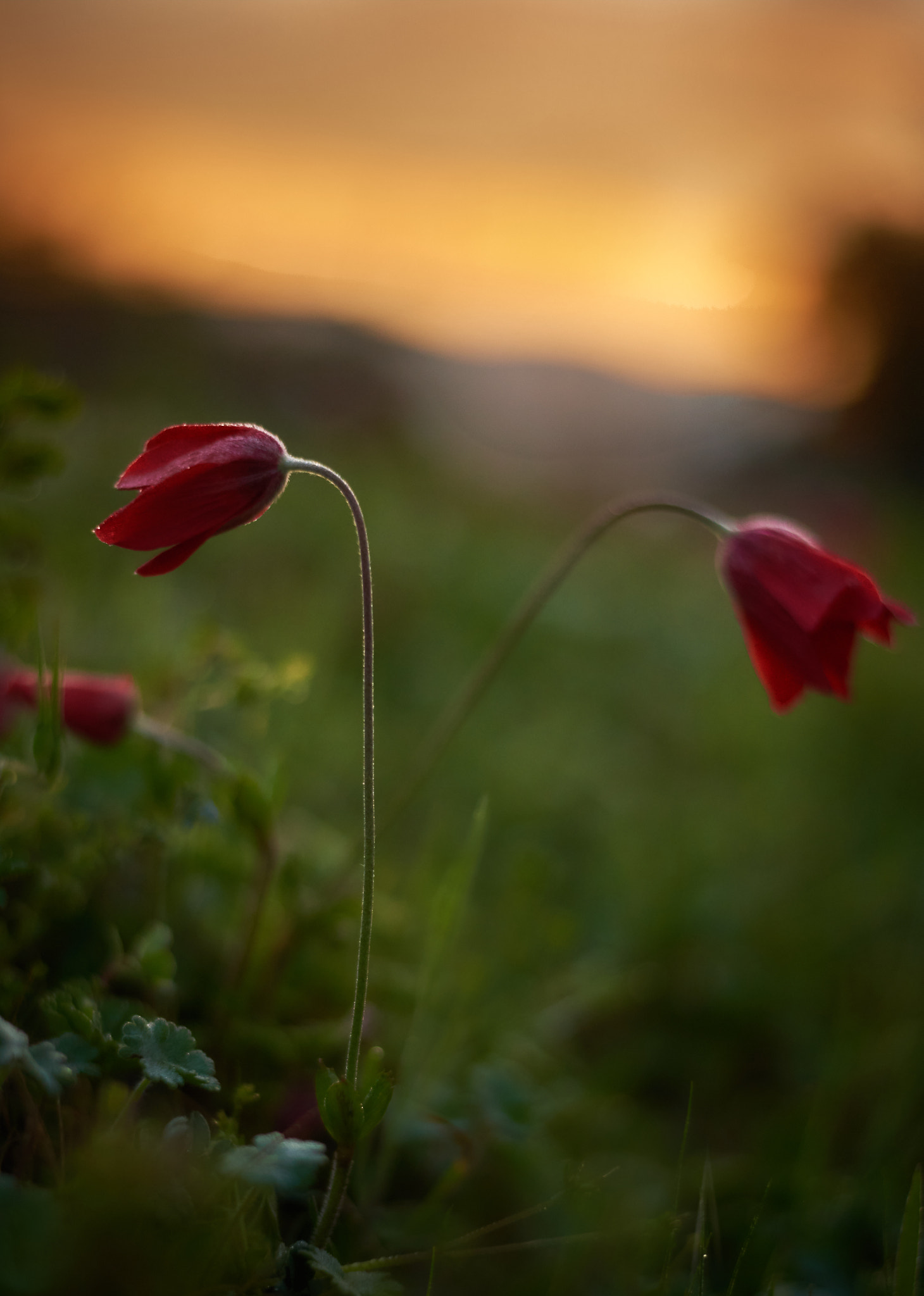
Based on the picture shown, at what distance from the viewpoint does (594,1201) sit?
3.06ft

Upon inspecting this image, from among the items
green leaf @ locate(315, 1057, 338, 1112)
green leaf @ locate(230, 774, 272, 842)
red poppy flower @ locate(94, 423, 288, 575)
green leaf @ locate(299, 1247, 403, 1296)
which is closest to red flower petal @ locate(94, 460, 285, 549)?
red poppy flower @ locate(94, 423, 288, 575)

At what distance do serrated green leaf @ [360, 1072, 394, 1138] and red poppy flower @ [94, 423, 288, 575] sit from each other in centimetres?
38

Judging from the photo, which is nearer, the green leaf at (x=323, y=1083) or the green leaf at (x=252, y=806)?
the green leaf at (x=323, y=1083)

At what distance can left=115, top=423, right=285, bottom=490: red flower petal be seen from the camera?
692 millimetres

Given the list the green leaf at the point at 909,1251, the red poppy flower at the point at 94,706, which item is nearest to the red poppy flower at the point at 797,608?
the green leaf at the point at 909,1251

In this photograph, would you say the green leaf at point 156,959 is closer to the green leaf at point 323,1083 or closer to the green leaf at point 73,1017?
the green leaf at point 73,1017

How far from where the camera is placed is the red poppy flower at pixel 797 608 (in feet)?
2.60

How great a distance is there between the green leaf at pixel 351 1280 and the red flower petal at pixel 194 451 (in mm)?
526

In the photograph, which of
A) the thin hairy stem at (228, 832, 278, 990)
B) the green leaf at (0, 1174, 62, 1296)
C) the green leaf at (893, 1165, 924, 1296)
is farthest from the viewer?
the thin hairy stem at (228, 832, 278, 990)

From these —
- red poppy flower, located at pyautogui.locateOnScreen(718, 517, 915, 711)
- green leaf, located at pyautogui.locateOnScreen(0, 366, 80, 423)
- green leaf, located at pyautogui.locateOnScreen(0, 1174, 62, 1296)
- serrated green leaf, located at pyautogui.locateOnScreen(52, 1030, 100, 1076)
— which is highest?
red poppy flower, located at pyautogui.locateOnScreen(718, 517, 915, 711)

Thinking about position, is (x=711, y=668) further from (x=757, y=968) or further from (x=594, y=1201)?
(x=594, y=1201)

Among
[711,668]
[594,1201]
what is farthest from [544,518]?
[594,1201]

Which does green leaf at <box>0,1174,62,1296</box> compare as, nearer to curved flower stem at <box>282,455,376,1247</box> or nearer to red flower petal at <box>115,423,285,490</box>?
curved flower stem at <box>282,455,376,1247</box>

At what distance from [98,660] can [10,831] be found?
874 mm
